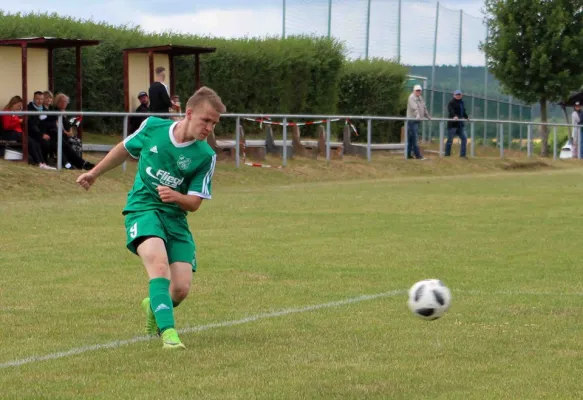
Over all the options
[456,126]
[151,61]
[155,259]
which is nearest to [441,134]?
[456,126]

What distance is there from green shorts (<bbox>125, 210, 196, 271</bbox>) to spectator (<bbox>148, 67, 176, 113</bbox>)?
15.3 meters

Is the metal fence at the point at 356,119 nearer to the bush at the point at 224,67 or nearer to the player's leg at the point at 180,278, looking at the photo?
the bush at the point at 224,67

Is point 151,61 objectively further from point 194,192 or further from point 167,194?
point 167,194

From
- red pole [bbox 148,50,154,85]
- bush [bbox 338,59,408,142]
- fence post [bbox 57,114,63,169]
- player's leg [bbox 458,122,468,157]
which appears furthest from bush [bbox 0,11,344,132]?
fence post [bbox 57,114,63,169]

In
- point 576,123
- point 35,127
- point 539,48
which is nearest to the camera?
point 35,127

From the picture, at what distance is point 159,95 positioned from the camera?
74.5ft

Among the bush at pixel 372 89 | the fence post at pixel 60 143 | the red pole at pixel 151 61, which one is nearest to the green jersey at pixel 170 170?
the fence post at pixel 60 143

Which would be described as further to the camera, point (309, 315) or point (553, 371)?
point (309, 315)

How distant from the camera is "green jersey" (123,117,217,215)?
746 centimetres

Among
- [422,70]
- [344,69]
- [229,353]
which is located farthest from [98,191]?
[422,70]

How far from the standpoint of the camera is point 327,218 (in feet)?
53.7

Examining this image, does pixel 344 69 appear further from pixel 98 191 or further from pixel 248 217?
pixel 248 217

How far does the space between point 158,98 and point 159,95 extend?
6 cm

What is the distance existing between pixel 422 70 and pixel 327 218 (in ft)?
95.5
